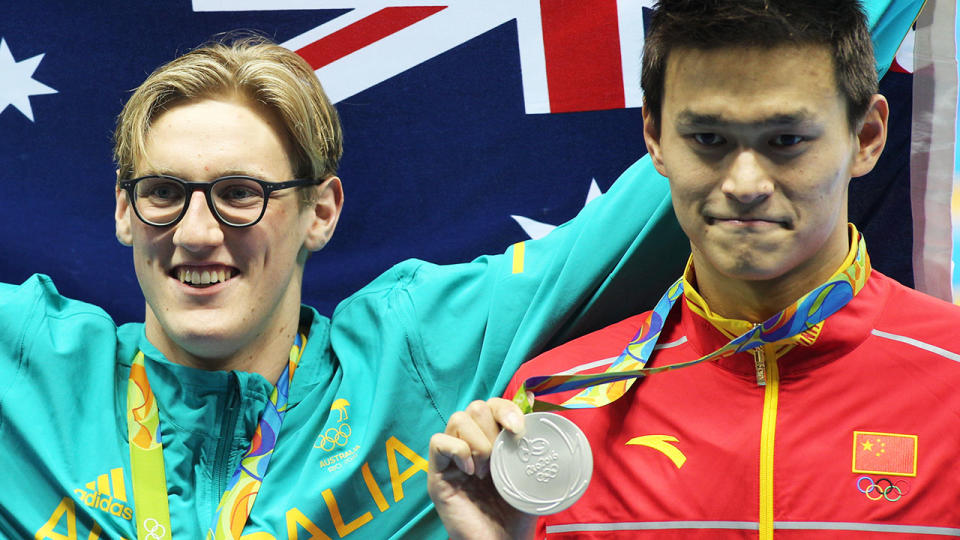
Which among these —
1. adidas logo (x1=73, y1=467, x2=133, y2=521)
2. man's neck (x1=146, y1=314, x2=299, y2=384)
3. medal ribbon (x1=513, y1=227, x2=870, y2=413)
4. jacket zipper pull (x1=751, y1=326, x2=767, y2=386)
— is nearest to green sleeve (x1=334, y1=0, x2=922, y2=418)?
man's neck (x1=146, y1=314, x2=299, y2=384)

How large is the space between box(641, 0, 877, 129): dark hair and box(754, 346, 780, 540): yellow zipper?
480 millimetres

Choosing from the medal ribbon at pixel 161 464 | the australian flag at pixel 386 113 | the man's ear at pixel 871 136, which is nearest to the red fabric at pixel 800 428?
the man's ear at pixel 871 136

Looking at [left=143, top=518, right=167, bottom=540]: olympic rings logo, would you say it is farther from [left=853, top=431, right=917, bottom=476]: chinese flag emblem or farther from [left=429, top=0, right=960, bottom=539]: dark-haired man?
[left=853, top=431, right=917, bottom=476]: chinese flag emblem

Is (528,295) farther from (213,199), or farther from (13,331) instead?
(13,331)

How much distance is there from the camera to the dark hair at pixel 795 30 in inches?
82.0

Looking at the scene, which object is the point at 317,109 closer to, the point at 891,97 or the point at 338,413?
the point at 338,413

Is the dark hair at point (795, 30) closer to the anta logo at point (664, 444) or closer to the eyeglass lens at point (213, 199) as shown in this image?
the anta logo at point (664, 444)

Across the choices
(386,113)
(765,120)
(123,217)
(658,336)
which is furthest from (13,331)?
(765,120)

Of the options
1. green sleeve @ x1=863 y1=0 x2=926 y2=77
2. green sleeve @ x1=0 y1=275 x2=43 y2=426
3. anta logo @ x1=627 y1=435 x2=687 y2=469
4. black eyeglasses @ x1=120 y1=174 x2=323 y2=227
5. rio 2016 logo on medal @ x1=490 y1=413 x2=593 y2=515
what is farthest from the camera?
green sleeve @ x1=0 y1=275 x2=43 y2=426

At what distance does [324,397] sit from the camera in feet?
9.33

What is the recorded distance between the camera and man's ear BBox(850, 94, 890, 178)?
2172 millimetres

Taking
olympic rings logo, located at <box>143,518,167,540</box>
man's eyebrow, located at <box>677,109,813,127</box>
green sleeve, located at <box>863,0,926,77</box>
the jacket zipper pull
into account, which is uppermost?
green sleeve, located at <box>863,0,926,77</box>

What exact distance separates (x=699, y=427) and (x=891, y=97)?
128 centimetres

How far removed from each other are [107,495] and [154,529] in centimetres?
15
